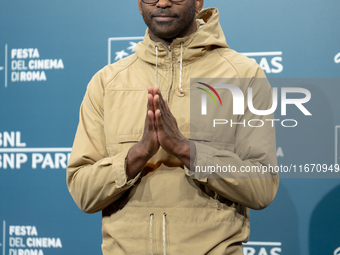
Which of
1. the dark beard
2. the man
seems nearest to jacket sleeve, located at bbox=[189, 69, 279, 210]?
the man

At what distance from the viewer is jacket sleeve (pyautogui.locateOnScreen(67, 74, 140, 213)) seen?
1.03 meters

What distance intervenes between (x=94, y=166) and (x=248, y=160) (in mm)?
393

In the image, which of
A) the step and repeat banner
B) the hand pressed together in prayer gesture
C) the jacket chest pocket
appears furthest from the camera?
the step and repeat banner

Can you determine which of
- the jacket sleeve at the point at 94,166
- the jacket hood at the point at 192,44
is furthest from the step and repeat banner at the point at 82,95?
the jacket sleeve at the point at 94,166

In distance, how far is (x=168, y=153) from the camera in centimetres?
107

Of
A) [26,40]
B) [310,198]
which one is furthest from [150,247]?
[26,40]

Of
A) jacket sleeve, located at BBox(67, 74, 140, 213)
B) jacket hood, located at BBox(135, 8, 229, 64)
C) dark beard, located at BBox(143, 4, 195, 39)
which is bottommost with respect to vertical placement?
jacket sleeve, located at BBox(67, 74, 140, 213)

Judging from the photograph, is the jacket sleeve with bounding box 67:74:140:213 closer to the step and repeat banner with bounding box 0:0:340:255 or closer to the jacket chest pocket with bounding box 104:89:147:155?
the jacket chest pocket with bounding box 104:89:147:155

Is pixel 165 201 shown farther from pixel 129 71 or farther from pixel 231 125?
pixel 129 71

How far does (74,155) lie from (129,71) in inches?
11.2

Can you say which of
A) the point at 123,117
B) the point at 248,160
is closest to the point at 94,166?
the point at 123,117

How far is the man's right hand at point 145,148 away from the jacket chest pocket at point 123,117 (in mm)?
83

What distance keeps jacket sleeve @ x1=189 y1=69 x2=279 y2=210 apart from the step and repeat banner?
56 centimetres

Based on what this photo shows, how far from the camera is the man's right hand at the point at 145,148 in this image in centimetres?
96
